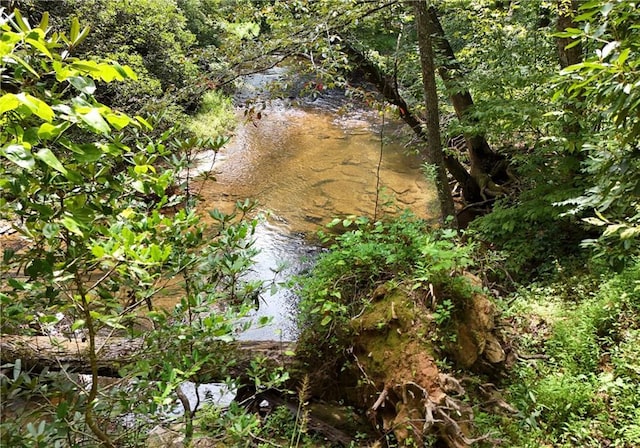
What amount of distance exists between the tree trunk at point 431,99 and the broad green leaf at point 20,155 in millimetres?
3962

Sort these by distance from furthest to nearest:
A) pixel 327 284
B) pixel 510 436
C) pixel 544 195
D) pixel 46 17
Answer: pixel 544 195
pixel 327 284
pixel 510 436
pixel 46 17

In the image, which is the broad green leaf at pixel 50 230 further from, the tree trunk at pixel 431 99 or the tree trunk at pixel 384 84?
the tree trunk at pixel 384 84

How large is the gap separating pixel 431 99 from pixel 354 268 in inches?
84.2

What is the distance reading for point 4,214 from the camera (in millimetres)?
1356

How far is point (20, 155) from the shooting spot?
726 mm

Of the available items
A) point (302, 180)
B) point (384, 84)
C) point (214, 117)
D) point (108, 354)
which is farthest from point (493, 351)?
point (214, 117)

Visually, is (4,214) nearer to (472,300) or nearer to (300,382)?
(300,382)

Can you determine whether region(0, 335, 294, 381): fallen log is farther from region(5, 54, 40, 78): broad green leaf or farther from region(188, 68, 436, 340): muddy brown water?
region(5, 54, 40, 78): broad green leaf

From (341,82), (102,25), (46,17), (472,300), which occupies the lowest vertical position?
(472,300)

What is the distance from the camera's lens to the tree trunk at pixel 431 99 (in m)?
3.92

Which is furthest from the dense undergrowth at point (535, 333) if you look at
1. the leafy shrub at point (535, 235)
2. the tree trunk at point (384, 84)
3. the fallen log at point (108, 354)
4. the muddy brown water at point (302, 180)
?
the tree trunk at point (384, 84)

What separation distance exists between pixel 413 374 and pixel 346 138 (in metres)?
9.08

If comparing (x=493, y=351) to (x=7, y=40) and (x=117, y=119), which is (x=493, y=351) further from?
(x=7, y=40)

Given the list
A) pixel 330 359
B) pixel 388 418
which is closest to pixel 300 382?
pixel 330 359
